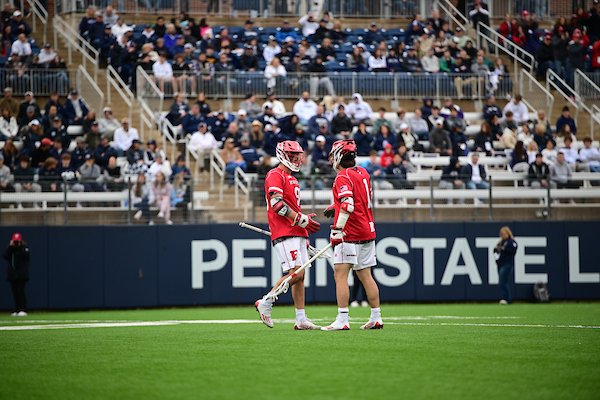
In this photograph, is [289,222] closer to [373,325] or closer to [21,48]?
[373,325]

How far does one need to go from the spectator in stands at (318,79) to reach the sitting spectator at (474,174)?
18.5 feet

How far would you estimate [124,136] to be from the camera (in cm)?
2966

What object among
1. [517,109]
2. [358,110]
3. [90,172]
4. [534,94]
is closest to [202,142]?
[90,172]

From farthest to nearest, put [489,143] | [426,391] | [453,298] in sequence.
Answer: [489,143] → [453,298] → [426,391]

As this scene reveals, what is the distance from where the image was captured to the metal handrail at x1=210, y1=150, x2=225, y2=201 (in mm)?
27402

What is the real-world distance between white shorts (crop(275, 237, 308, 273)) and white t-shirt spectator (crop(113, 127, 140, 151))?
1490cm

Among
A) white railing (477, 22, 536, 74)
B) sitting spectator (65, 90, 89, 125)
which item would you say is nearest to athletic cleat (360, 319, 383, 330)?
sitting spectator (65, 90, 89, 125)

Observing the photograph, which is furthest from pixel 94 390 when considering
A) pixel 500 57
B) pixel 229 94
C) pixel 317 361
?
pixel 500 57

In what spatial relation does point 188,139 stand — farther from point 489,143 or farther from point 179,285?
point 489,143

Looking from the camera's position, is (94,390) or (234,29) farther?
(234,29)

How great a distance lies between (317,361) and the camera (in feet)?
37.7

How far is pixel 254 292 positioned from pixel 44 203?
558 centimetres

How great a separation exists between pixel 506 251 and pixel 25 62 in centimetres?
1459

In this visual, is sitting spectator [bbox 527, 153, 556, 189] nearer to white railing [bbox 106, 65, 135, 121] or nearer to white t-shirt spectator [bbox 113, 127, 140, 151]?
white t-shirt spectator [bbox 113, 127, 140, 151]
